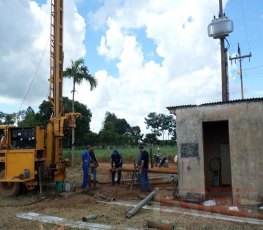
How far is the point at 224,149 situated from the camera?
54.7 ft

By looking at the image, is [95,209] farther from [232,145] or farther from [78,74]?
[78,74]

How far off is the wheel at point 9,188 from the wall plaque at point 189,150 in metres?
6.46

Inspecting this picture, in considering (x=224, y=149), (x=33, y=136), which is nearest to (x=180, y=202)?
(x=224, y=149)

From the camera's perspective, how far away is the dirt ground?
990cm

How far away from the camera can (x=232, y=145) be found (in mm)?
12648

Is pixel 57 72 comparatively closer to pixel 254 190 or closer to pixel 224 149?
pixel 224 149

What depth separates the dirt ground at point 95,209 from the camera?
9.90 metres

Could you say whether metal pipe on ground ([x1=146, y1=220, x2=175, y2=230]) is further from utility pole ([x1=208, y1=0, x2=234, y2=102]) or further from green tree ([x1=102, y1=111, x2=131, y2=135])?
green tree ([x1=102, y1=111, x2=131, y2=135])

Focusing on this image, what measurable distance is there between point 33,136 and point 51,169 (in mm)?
1634

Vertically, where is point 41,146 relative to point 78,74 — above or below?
below

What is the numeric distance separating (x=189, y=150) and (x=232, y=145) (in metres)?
1.55

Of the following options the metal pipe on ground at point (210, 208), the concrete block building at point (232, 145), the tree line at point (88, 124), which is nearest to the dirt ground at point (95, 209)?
the metal pipe on ground at point (210, 208)

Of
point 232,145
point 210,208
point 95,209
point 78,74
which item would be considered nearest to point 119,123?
point 78,74

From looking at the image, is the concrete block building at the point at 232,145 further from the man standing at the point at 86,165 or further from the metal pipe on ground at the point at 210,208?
the man standing at the point at 86,165
